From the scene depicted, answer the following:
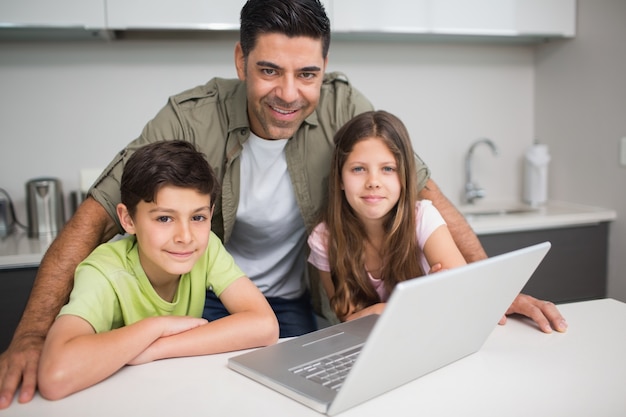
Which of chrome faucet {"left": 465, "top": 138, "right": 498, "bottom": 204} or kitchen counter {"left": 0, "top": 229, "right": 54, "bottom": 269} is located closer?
kitchen counter {"left": 0, "top": 229, "right": 54, "bottom": 269}

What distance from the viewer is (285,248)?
1872 millimetres

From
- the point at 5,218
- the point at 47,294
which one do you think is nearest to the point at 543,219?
the point at 47,294

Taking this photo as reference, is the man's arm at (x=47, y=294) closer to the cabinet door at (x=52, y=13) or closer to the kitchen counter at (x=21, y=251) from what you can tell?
the kitchen counter at (x=21, y=251)

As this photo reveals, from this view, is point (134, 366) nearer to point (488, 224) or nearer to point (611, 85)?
point (488, 224)

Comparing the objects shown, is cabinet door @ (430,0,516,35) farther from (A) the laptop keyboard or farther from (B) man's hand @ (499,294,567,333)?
(A) the laptop keyboard

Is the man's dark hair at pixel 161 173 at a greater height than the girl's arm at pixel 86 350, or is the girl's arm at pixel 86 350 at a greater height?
the man's dark hair at pixel 161 173

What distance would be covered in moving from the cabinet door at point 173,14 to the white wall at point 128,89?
29 cm

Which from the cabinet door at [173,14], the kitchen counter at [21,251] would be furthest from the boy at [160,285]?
the cabinet door at [173,14]

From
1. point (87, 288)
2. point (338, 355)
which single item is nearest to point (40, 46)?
point (87, 288)

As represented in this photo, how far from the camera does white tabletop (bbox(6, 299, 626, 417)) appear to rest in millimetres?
849

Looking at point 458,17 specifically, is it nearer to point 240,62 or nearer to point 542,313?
point 240,62

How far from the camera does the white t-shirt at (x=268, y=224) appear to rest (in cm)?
175

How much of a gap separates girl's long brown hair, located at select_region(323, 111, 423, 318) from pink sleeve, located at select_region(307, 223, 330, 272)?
20mm

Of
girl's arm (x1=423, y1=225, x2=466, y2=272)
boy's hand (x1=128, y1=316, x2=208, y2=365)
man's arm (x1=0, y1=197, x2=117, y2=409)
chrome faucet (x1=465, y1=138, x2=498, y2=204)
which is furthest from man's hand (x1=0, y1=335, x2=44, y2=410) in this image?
Answer: chrome faucet (x1=465, y1=138, x2=498, y2=204)
